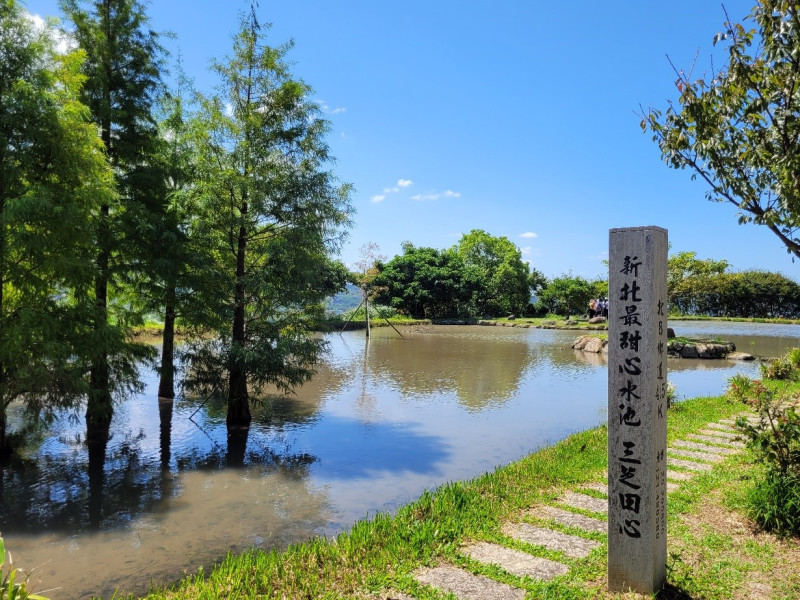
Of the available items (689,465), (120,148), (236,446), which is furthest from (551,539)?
(120,148)

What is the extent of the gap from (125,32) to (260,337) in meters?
5.73

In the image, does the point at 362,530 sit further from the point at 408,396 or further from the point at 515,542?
the point at 408,396

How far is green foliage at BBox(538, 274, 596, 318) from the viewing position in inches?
1689

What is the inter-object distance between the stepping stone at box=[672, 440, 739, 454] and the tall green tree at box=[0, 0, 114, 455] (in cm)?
788

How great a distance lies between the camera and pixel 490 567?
355cm

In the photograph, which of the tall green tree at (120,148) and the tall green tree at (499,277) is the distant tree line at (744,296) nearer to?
the tall green tree at (499,277)

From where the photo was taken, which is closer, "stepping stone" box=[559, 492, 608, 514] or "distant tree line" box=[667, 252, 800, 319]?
"stepping stone" box=[559, 492, 608, 514]

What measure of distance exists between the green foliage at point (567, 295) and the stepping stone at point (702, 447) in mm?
36317

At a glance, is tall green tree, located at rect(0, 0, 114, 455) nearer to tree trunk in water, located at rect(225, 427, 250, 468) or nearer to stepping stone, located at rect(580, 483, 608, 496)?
tree trunk in water, located at rect(225, 427, 250, 468)

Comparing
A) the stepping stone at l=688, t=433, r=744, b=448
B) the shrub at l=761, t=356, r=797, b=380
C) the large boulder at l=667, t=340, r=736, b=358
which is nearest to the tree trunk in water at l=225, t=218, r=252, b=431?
the stepping stone at l=688, t=433, r=744, b=448

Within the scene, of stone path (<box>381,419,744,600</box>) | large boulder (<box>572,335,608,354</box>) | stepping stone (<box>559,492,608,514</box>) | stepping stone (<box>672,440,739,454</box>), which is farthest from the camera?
large boulder (<box>572,335,608,354</box>)

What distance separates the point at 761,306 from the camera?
152 ft

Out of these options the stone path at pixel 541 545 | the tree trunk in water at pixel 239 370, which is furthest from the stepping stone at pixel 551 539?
the tree trunk in water at pixel 239 370

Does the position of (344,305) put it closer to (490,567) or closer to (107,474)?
(107,474)
